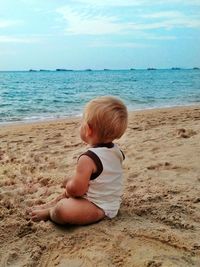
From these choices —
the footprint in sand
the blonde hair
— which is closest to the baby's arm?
the blonde hair

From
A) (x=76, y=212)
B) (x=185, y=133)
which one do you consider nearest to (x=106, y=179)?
(x=76, y=212)

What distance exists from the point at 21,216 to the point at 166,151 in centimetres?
264

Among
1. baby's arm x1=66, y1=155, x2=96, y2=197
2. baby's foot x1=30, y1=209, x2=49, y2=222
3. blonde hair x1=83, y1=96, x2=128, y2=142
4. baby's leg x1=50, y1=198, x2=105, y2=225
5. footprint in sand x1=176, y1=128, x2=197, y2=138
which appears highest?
blonde hair x1=83, y1=96, x2=128, y2=142

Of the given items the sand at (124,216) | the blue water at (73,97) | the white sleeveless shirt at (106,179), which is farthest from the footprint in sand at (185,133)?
the blue water at (73,97)

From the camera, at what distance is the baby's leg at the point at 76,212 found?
2.74m

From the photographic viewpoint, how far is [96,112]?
8.78 ft

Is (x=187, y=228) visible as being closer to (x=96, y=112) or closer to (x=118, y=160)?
(x=118, y=160)

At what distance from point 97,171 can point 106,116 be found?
0.40 metres

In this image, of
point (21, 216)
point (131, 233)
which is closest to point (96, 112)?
point (131, 233)

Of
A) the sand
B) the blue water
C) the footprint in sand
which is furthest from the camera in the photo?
the blue water

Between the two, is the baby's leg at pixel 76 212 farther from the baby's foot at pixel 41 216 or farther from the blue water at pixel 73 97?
the blue water at pixel 73 97

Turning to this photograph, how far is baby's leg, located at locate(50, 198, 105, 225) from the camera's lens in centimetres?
274

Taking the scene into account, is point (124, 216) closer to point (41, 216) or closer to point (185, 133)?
point (41, 216)

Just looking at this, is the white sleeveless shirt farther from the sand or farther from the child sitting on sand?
the sand
